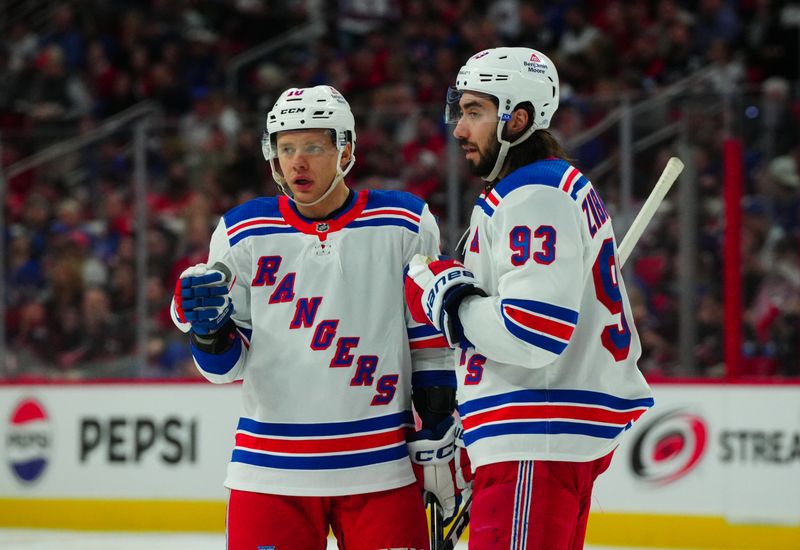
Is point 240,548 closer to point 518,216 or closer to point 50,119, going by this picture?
point 518,216

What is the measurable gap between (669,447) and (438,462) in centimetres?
320

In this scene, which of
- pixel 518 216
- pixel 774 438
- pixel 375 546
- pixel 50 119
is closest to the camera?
pixel 518 216

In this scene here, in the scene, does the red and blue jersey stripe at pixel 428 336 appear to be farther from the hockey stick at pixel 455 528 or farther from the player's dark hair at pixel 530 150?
the player's dark hair at pixel 530 150

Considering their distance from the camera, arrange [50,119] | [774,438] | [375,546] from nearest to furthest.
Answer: [375,546], [774,438], [50,119]

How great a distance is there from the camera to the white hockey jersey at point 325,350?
292cm

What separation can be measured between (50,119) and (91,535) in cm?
401

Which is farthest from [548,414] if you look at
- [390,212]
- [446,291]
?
[390,212]

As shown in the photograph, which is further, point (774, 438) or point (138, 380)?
point (138, 380)

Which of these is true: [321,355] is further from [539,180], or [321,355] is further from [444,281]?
[539,180]

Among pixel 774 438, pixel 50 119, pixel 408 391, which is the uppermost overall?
pixel 50 119

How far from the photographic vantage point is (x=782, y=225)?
5781 mm

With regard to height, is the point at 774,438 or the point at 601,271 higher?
the point at 601,271

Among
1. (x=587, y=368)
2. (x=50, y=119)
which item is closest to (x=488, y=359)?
(x=587, y=368)

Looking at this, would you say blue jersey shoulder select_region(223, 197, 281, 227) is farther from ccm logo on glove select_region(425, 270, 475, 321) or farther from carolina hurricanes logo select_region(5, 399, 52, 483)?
carolina hurricanes logo select_region(5, 399, 52, 483)
